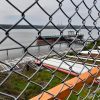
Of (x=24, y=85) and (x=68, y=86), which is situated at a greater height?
(x=24, y=85)

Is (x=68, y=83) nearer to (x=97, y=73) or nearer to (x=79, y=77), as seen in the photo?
(x=79, y=77)

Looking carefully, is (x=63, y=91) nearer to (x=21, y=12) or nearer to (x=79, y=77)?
(x=79, y=77)

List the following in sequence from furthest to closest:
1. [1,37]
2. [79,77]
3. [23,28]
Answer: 1. [79,77]
2. [23,28]
3. [1,37]

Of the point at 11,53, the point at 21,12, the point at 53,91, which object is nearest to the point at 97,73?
the point at 53,91

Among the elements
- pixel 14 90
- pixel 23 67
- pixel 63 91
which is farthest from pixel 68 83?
pixel 23 67

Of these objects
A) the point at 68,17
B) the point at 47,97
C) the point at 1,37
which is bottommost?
the point at 47,97

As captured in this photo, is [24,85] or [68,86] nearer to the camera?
[68,86]

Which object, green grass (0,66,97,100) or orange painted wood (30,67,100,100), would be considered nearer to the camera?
orange painted wood (30,67,100,100)

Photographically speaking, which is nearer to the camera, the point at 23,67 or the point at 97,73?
the point at 97,73

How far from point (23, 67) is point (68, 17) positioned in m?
7.61

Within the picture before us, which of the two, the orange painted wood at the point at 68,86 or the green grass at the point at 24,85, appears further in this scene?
the green grass at the point at 24,85

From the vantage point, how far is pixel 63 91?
1230mm

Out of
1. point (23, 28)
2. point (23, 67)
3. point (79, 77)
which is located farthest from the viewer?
point (23, 67)

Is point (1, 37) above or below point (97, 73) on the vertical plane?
Result: below
